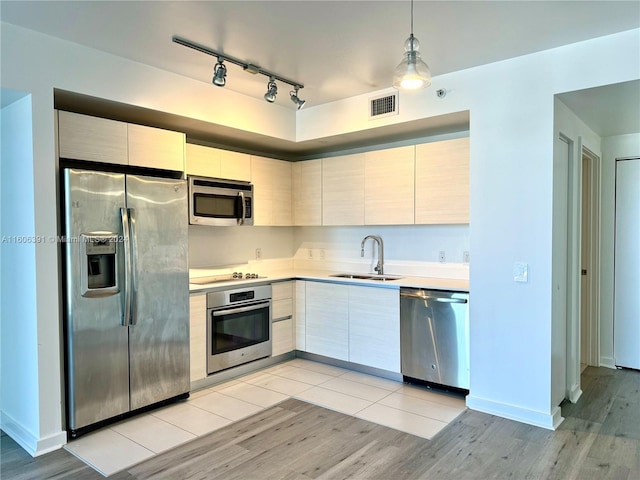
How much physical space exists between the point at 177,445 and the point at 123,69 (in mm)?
2559

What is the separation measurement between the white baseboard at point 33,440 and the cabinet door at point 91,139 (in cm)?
177

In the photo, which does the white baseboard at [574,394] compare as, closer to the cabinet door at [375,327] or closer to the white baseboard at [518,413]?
the white baseboard at [518,413]

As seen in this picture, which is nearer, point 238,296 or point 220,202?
point 238,296

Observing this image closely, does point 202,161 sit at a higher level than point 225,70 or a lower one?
lower

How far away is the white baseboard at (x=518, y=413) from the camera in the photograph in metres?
2.99

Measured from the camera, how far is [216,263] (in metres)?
4.51

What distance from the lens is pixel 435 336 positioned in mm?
3592

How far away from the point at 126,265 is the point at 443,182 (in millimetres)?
2602

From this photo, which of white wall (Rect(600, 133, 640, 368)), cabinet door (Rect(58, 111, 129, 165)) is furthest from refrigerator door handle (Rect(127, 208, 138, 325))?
Answer: white wall (Rect(600, 133, 640, 368))

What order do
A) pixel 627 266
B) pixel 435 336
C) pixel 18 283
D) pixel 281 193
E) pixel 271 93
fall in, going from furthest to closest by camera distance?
pixel 281 193, pixel 627 266, pixel 435 336, pixel 271 93, pixel 18 283

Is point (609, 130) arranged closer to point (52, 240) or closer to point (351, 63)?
point (351, 63)

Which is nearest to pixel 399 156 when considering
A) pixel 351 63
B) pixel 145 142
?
pixel 351 63

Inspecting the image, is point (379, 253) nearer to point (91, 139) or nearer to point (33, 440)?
point (91, 139)

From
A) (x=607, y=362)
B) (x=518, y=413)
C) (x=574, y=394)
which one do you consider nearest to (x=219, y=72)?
(x=518, y=413)
